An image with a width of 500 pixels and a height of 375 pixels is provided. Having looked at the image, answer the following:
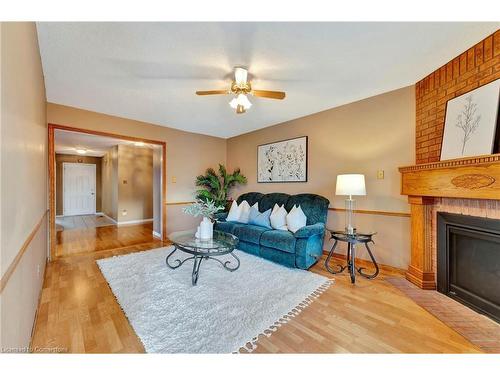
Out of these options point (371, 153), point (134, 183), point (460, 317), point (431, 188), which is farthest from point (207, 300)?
point (134, 183)

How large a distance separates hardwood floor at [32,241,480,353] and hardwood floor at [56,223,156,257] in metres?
1.51

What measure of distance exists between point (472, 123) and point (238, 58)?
2.23 metres

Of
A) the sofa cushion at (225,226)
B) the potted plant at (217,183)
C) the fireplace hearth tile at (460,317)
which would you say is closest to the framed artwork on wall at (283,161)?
the potted plant at (217,183)

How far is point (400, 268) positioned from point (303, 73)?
→ 270 cm

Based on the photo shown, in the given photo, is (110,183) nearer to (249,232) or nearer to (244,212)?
(244,212)

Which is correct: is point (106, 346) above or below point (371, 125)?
below

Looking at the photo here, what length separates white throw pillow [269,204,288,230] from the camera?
10.9 ft

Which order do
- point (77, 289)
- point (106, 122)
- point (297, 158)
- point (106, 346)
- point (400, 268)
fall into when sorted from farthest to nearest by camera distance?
point (297, 158) → point (106, 122) → point (400, 268) → point (77, 289) → point (106, 346)

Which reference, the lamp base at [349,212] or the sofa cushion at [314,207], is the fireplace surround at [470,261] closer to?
the lamp base at [349,212]

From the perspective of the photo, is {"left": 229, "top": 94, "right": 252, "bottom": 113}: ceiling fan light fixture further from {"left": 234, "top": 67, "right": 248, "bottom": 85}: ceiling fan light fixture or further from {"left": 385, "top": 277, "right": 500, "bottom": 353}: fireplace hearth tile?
{"left": 385, "top": 277, "right": 500, "bottom": 353}: fireplace hearth tile

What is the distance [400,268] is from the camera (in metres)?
2.71
